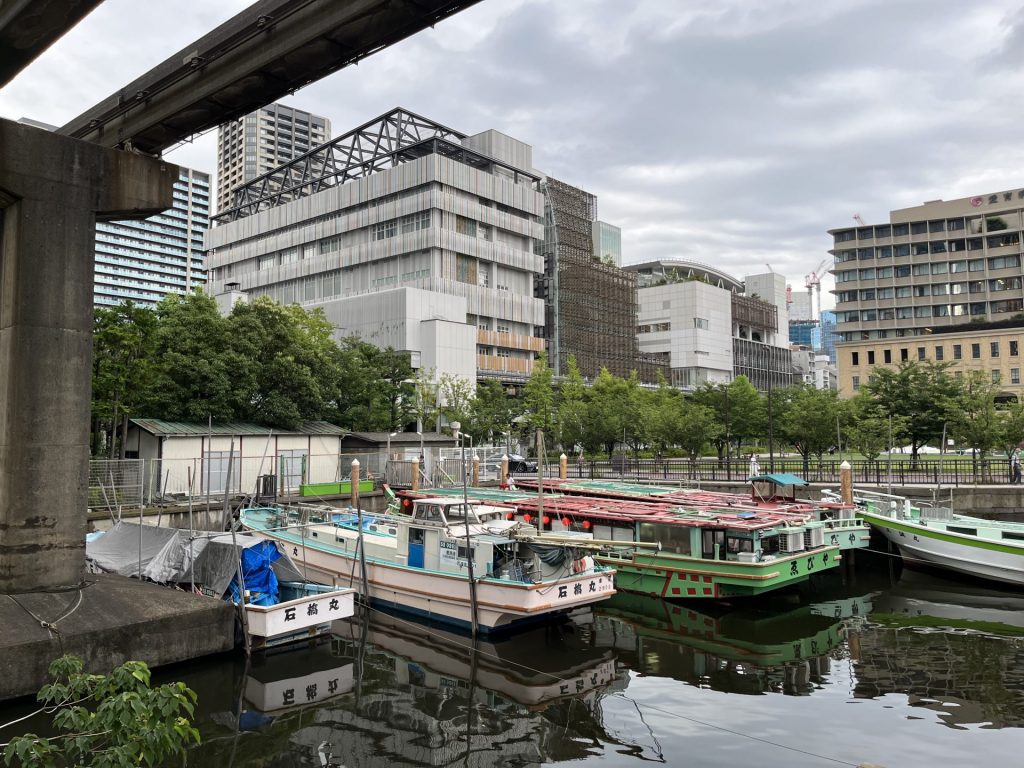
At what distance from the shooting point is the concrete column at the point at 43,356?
53.6ft

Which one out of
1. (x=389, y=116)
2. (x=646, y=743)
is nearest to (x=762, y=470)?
(x=646, y=743)

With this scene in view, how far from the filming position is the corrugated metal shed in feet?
116

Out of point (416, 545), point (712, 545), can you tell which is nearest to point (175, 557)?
point (416, 545)

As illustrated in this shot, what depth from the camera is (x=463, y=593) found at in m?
21.1

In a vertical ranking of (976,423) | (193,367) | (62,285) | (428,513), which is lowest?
(428,513)

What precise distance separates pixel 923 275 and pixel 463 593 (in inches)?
4350

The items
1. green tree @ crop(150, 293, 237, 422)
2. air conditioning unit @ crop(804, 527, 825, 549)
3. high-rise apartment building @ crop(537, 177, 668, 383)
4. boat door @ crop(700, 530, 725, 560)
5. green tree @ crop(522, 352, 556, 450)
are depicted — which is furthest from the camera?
high-rise apartment building @ crop(537, 177, 668, 383)

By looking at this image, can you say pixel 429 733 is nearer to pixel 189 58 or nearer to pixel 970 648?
pixel 970 648

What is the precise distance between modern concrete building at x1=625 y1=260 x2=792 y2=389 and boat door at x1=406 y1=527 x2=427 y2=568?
99.9 meters

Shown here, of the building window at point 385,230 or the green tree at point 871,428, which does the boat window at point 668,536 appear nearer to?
the green tree at point 871,428

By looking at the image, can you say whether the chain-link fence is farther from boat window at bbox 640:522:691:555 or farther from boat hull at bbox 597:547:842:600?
boat window at bbox 640:522:691:555

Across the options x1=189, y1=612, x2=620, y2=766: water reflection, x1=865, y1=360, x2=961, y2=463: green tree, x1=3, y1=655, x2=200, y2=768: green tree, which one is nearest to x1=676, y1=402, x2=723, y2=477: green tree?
x1=865, y1=360, x2=961, y2=463: green tree

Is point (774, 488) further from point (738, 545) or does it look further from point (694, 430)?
point (694, 430)

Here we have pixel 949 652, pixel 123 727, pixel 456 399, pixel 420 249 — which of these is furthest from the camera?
pixel 420 249
